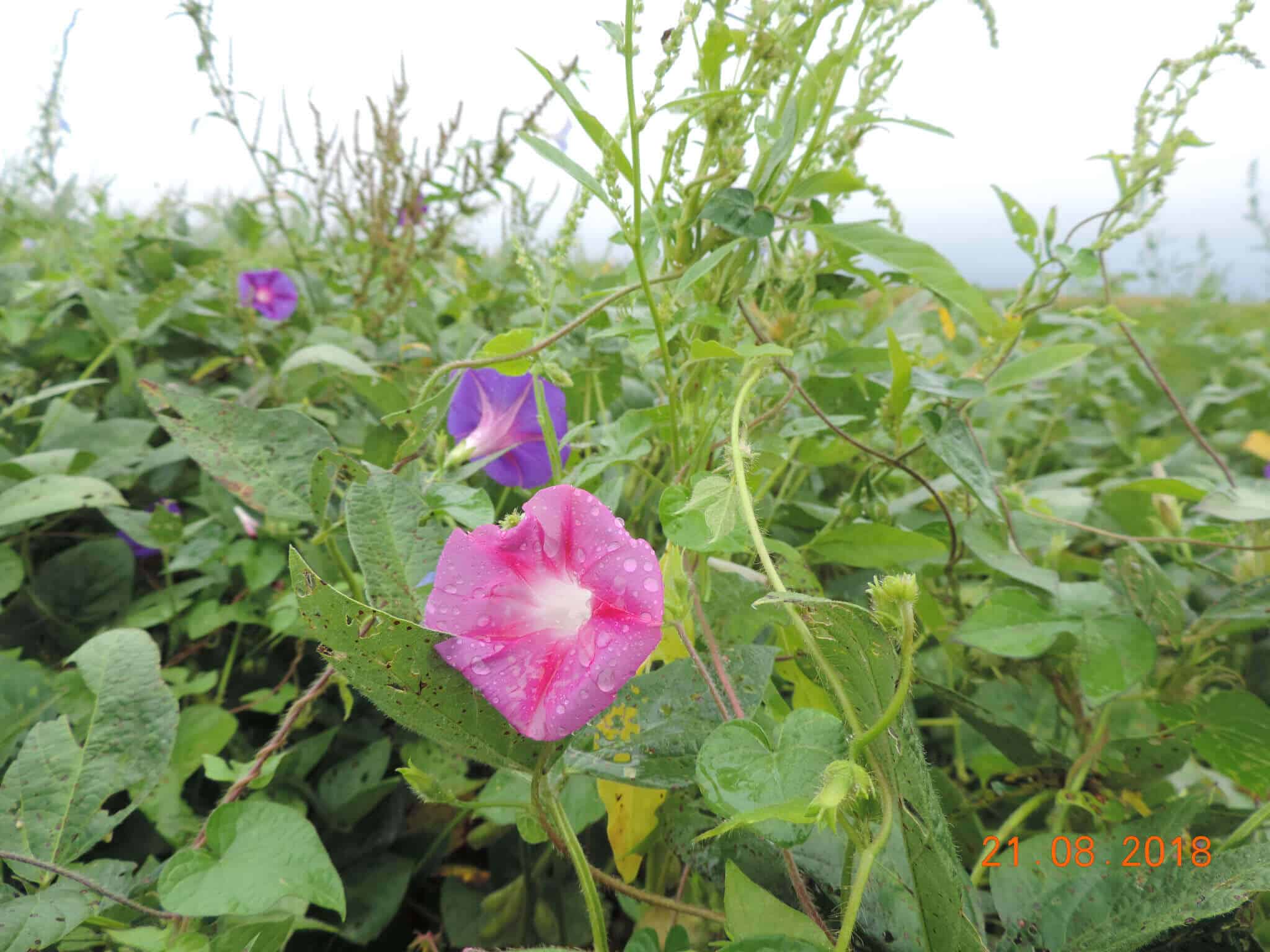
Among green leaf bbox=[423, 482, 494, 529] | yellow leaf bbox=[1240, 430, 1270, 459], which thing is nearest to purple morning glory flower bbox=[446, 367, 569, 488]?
green leaf bbox=[423, 482, 494, 529]

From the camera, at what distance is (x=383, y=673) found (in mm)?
330

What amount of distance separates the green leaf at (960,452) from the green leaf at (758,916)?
0.97 feet

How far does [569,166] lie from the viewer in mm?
458

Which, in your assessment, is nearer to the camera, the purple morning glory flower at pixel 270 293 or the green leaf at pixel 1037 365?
the green leaf at pixel 1037 365

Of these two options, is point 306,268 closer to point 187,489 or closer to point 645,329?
point 187,489

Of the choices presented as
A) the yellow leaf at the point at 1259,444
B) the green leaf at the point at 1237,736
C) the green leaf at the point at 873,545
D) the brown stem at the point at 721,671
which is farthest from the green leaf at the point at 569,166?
the yellow leaf at the point at 1259,444

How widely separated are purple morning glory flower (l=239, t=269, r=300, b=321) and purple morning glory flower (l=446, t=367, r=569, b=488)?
79 cm

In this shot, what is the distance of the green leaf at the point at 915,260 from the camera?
1.53 ft

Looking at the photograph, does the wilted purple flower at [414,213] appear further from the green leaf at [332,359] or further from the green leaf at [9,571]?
the green leaf at [9,571]

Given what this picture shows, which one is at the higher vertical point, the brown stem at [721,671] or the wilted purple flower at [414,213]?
the wilted purple flower at [414,213]

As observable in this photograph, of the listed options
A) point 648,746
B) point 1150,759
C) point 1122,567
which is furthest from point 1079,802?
point 648,746

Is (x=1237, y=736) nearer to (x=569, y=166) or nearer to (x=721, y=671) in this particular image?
(x=721, y=671)

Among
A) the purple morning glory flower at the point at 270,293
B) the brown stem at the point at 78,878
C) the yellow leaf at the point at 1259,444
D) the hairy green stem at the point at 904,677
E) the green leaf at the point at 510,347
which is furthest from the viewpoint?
the purple morning glory flower at the point at 270,293
